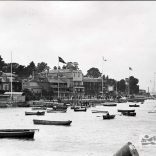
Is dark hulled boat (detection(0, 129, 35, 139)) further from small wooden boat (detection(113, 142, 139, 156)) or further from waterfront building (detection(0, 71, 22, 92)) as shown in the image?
waterfront building (detection(0, 71, 22, 92))

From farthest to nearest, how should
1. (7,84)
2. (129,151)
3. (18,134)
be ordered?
1. (7,84)
2. (18,134)
3. (129,151)

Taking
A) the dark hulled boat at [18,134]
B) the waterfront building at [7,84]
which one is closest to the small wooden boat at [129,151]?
the dark hulled boat at [18,134]

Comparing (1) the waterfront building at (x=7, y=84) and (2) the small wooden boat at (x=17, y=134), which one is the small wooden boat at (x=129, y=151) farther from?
(1) the waterfront building at (x=7, y=84)

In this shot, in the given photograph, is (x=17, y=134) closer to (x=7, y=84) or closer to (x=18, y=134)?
(x=18, y=134)

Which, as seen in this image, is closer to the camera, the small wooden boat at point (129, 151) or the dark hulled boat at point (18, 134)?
the small wooden boat at point (129, 151)

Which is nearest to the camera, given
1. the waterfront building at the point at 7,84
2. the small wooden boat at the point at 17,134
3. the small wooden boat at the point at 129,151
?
the small wooden boat at the point at 129,151

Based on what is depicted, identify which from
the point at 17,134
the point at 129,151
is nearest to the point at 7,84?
the point at 17,134

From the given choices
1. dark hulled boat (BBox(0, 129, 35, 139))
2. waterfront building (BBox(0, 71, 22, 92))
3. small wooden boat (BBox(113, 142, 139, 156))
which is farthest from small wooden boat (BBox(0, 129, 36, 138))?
waterfront building (BBox(0, 71, 22, 92))

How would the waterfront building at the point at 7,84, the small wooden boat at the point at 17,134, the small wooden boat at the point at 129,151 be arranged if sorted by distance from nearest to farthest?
1. the small wooden boat at the point at 129,151
2. the small wooden boat at the point at 17,134
3. the waterfront building at the point at 7,84

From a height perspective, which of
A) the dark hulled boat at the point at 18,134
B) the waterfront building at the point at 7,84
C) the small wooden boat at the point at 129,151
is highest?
the waterfront building at the point at 7,84

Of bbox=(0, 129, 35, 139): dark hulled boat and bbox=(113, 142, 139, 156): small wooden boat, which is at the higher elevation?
bbox=(113, 142, 139, 156): small wooden boat

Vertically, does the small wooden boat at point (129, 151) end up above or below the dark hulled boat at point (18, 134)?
above

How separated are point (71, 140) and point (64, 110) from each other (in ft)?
202

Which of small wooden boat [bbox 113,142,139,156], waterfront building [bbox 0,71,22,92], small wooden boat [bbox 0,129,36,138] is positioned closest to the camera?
small wooden boat [bbox 113,142,139,156]
